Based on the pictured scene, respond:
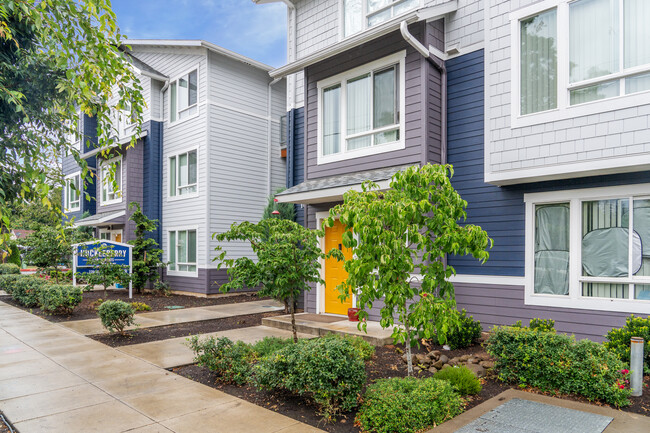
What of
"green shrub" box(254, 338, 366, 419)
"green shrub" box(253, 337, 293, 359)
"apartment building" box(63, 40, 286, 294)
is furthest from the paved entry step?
"apartment building" box(63, 40, 286, 294)

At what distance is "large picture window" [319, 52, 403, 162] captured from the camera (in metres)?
9.22

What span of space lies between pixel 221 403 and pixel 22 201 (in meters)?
2.96

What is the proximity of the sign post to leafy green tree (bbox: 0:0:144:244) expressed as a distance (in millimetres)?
10901

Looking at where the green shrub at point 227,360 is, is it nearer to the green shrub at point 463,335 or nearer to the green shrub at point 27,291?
the green shrub at point 463,335

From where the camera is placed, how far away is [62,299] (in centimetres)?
1103

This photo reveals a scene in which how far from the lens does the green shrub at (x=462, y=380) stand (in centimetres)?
528

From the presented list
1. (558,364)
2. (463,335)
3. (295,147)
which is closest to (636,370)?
(558,364)

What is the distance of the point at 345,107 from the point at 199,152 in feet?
25.0

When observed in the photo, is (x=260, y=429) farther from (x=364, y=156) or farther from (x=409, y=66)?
(x=409, y=66)

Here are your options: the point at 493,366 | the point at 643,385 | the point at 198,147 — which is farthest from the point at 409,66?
the point at 198,147

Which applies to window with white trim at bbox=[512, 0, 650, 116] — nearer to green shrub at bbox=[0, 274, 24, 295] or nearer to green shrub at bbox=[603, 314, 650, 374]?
green shrub at bbox=[603, 314, 650, 374]

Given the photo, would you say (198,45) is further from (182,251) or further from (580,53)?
(580,53)

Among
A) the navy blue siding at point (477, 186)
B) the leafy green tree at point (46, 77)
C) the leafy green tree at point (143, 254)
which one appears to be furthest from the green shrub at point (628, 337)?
the leafy green tree at point (143, 254)

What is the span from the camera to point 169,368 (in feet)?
21.6
